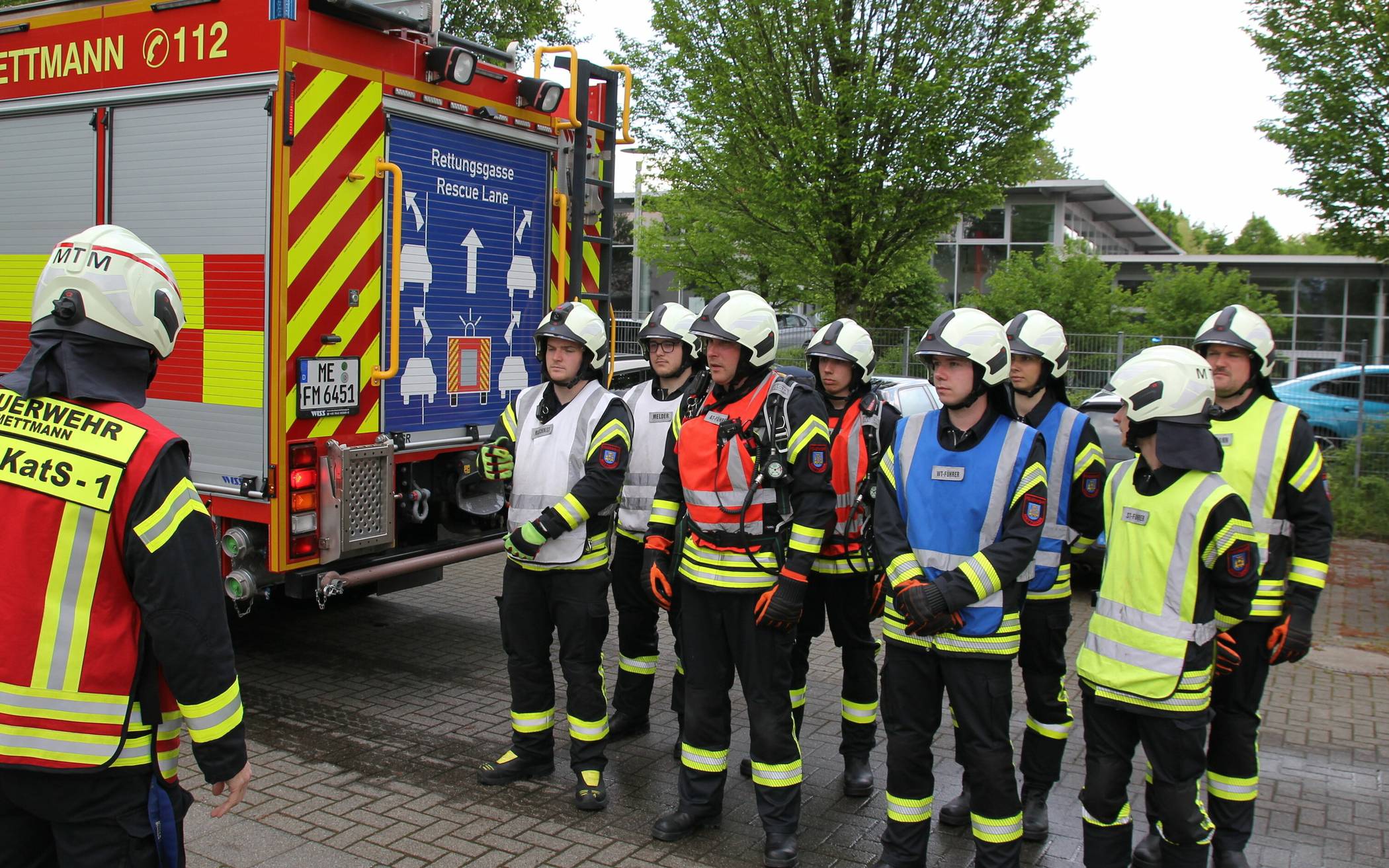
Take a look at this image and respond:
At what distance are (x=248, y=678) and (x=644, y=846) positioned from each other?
3091mm

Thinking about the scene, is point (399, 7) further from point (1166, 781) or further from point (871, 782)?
point (1166, 781)

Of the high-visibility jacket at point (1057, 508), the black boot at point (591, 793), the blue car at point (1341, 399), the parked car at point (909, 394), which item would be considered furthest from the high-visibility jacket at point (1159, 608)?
the blue car at point (1341, 399)

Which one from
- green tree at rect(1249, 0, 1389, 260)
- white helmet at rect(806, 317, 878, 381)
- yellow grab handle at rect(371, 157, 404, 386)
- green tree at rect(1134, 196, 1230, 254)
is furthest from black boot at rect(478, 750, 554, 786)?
green tree at rect(1134, 196, 1230, 254)

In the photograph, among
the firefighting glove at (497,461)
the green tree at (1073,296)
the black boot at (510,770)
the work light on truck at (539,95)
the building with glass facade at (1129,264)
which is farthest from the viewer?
the building with glass facade at (1129,264)

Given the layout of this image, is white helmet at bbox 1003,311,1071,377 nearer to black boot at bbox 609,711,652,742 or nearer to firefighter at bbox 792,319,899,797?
firefighter at bbox 792,319,899,797

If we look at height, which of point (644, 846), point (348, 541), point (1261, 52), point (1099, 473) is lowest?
point (644, 846)

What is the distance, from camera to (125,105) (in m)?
5.90

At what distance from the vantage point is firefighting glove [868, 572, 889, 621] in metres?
4.84

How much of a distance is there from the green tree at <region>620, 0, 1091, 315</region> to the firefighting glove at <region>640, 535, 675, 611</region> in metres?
10.1

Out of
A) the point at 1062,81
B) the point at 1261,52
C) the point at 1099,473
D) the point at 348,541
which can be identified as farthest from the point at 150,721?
the point at 1062,81

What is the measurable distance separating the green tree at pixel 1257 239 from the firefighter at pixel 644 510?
5595 cm

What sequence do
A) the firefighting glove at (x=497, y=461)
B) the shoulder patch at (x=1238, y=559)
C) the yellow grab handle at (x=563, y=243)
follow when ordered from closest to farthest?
the shoulder patch at (x=1238, y=559)
the firefighting glove at (x=497, y=461)
the yellow grab handle at (x=563, y=243)

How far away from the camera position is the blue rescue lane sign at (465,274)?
→ 242 inches

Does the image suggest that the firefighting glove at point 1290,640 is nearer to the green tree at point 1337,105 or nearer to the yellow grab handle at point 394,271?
the yellow grab handle at point 394,271
